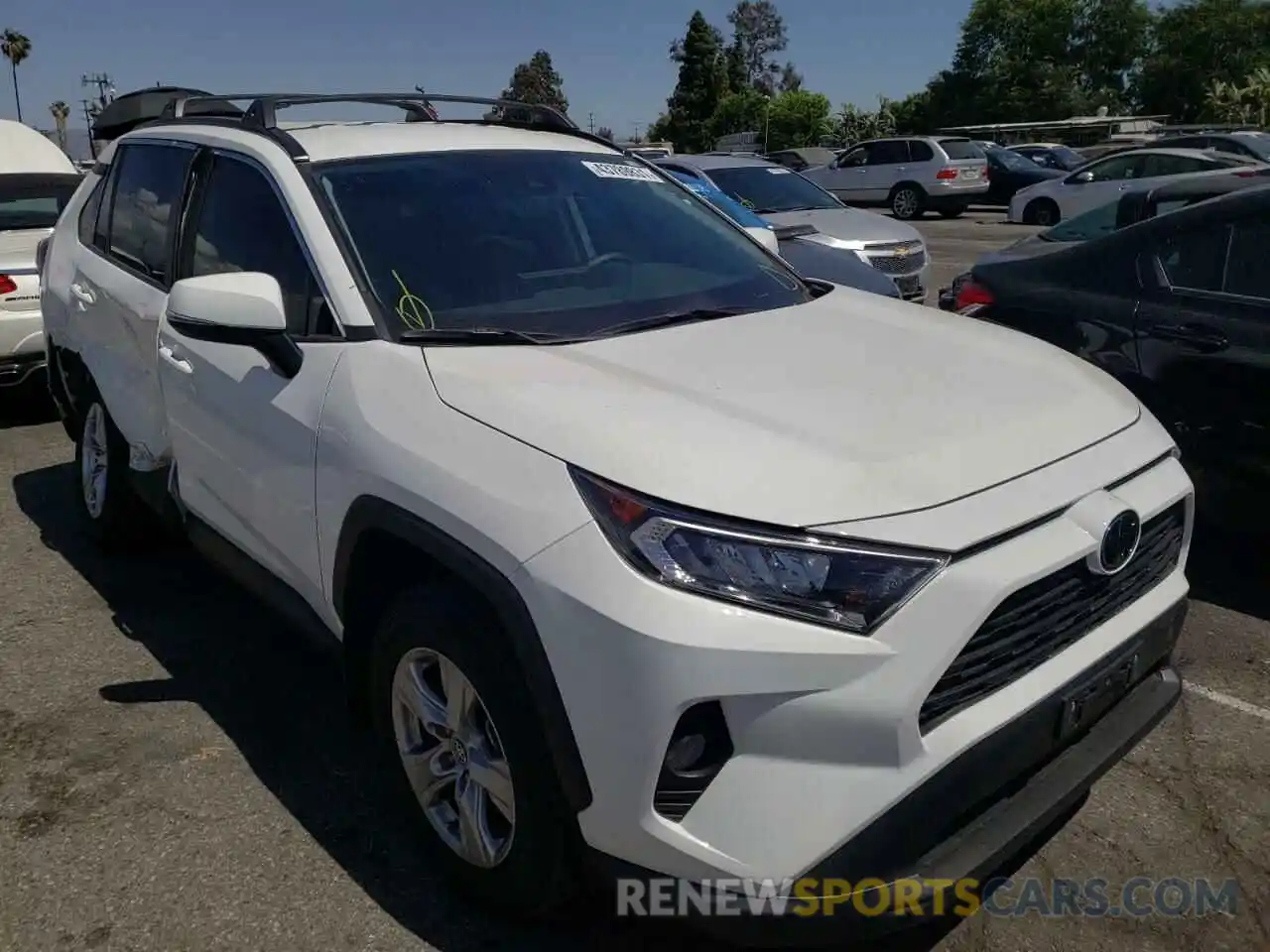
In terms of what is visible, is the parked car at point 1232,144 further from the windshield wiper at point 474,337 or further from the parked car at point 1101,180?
the windshield wiper at point 474,337

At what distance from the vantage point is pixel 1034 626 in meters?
2.23

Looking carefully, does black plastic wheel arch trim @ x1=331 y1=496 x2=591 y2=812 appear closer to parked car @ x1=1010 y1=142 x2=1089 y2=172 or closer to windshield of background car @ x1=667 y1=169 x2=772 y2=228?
windshield of background car @ x1=667 y1=169 x2=772 y2=228

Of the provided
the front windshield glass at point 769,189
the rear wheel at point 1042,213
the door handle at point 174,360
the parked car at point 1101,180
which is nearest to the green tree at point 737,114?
the rear wheel at point 1042,213

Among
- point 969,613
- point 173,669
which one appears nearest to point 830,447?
point 969,613

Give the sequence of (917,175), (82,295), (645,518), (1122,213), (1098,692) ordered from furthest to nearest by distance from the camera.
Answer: (917,175), (1122,213), (82,295), (1098,692), (645,518)

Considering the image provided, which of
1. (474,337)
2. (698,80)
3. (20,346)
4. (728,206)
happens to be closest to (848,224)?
(728,206)

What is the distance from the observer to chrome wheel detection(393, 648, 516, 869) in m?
2.46

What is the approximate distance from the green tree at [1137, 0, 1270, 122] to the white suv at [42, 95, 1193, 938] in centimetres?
6496

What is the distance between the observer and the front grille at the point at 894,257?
984cm

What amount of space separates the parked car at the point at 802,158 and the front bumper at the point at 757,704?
2390 cm

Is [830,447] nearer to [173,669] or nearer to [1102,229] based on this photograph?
[173,669]

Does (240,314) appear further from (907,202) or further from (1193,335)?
(907,202)

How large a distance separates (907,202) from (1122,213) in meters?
17.6

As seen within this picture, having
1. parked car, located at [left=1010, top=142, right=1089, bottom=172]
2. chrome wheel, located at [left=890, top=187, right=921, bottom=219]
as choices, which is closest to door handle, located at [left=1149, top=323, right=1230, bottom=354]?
chrome wheel, located at [left=890, top=187, right=921, bottom=219]
